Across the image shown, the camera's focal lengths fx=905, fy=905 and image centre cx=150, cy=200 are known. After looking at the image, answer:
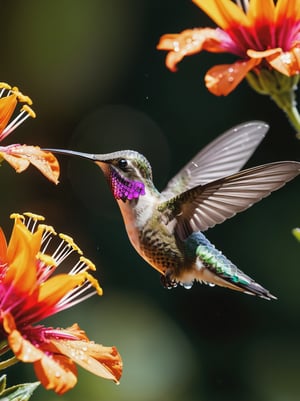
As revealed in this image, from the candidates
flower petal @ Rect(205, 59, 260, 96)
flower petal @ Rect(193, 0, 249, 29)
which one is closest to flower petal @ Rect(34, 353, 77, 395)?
flower petal @ Rect(205, 59, 260, 96)

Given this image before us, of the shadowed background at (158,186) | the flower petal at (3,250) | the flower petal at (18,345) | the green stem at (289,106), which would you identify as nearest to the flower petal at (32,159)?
the flower petal at (3,250)

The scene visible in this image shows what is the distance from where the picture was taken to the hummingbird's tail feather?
4.99ft

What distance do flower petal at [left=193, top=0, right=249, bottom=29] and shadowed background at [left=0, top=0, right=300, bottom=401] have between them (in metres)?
1.53

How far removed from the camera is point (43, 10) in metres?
3.73

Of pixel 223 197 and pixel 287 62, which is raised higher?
pixel 287 62

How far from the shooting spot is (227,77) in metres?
1.52

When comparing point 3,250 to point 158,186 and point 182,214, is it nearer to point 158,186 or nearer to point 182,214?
point 182,214

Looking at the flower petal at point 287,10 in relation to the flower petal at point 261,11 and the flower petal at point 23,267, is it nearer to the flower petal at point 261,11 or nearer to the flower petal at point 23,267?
the flower petal at point 261,11

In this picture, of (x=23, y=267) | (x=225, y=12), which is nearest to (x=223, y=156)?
(x=225, y=12)

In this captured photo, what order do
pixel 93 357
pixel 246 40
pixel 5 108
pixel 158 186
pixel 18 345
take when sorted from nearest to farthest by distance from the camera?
pixel 18 345
pixel 93 357
pixel 5 108
pixel 246 40
pixel 158 186

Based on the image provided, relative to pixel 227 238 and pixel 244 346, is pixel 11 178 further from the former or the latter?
pixel 244 346

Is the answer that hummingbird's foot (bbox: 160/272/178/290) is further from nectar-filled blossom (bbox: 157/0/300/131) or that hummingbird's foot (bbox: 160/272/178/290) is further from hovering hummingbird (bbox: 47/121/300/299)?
nectar-filled blossom (bbox: 157/0/300/131)

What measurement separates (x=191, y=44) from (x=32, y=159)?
0.45m

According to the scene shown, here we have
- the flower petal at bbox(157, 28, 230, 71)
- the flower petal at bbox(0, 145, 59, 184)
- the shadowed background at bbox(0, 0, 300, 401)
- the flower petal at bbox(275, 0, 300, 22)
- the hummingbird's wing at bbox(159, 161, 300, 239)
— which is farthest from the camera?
the shadowed background at bbox(0, 0, 300, 401)
